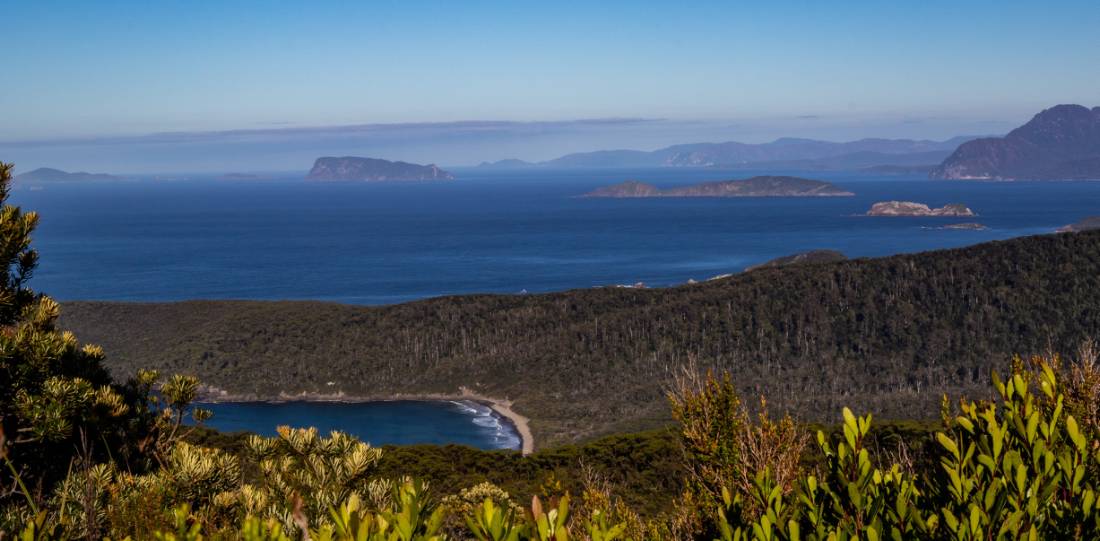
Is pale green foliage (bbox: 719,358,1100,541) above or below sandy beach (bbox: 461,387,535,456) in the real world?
above

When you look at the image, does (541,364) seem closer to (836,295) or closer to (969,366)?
(836,295)

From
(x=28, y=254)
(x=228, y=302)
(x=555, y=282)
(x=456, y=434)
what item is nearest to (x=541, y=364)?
(x=456, y=434)

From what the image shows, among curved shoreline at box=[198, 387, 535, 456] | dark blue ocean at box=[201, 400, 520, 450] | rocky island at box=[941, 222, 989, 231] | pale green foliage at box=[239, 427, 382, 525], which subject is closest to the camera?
pale green foliage at box=[239, 427, 382, 525]

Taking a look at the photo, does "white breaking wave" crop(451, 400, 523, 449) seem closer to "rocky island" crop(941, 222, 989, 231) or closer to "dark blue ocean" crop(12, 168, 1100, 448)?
"dark blue ocean" crop(12, 168, 1100, 448)

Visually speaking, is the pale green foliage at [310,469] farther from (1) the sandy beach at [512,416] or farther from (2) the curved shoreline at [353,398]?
(2) the curved shoreline at [353,398]

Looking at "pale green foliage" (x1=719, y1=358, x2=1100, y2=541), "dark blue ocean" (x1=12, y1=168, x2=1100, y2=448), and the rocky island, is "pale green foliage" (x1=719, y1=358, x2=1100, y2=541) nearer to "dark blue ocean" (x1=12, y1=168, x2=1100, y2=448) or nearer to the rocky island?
"dark blue ocean" (x1=12, y1=168, x2=1100, y2=448)

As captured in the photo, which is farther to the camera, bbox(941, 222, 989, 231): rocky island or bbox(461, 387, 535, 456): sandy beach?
bbox(941, 222, 989, 231): rocky island

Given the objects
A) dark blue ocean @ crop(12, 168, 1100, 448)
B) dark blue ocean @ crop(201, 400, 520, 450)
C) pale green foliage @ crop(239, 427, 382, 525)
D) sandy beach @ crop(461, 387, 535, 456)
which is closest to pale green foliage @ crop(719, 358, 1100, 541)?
pale green foliage @ crop(239, 427, 382, 525)

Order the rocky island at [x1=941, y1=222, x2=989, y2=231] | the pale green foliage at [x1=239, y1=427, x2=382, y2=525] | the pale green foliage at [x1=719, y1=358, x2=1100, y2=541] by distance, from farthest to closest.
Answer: the rocky island at [x1=941, y1=222, x2=989, y2=231] < the pale green foliage at [x1=239, y1=427, x2=382, y2=525] < the pale green foliage at [x1=719, y1=358, x2=1100, y2=541]

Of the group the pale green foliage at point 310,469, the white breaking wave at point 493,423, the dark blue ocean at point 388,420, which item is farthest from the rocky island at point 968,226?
the pale green foliage at point 310,469

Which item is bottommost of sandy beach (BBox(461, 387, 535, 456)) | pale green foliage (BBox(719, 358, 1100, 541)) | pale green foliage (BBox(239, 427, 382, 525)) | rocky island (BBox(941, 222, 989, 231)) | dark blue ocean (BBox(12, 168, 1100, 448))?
sandy beach (BBox(461, 387, 535, 456))
